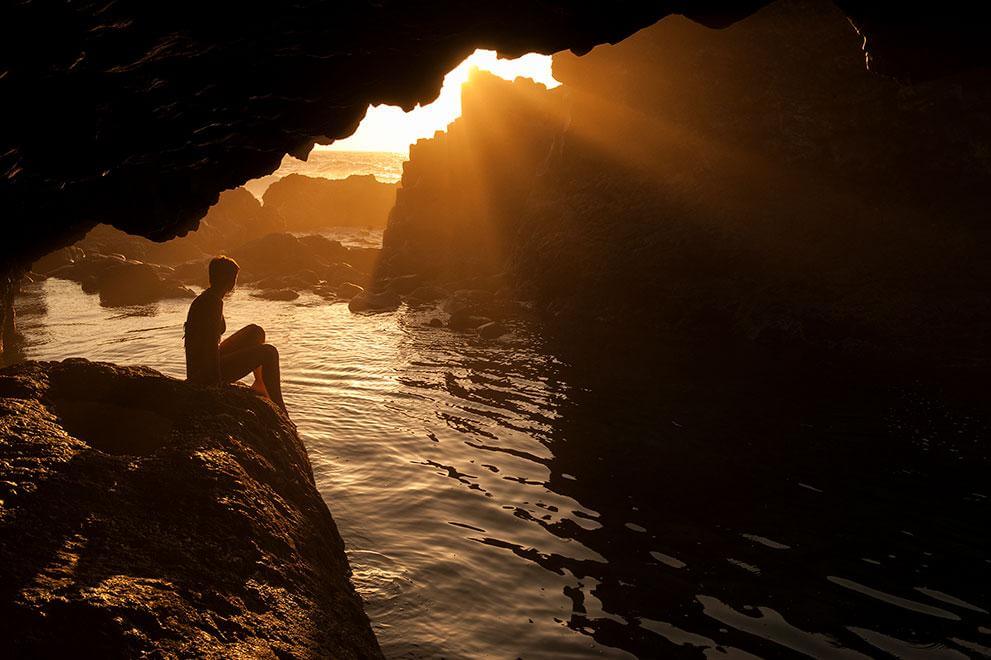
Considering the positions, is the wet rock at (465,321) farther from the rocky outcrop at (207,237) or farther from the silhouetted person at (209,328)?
the rocky outcrop at (207,237)

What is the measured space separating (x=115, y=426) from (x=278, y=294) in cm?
2597

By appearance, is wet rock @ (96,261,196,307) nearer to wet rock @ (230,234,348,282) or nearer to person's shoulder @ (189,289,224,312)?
wet rock @ (230,234,348,282)

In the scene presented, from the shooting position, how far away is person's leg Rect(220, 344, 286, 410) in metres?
9.15

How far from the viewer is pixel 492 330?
77.5 ft

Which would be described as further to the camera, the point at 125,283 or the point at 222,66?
the point at 125,283

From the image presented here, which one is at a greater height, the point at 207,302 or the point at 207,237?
the point at 207,237

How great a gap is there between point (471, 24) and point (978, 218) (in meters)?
19.9

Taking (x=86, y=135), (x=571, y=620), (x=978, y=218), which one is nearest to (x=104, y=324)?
(x=86, y=135)

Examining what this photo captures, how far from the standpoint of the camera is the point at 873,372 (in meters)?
18.8

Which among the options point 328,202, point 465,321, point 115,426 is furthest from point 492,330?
point 328,202

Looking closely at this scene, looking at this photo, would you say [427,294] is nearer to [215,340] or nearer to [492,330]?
[492,330]

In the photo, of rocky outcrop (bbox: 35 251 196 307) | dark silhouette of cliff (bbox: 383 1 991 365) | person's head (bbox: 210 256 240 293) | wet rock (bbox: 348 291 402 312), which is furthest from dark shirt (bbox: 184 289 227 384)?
rocky outcrop (bbox: 35 251 196 307)

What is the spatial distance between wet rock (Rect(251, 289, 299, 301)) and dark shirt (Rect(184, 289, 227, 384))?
925 inches

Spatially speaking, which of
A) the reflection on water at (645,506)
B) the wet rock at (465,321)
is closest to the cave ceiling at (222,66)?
the reflection on water at (645,506)
